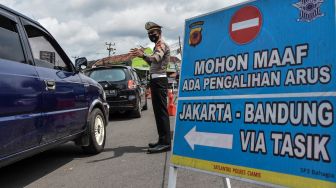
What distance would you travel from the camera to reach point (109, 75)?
37.9 feet

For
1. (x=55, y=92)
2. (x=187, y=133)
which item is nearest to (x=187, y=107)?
(x=187, y=133)

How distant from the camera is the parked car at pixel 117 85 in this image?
37.3 feet

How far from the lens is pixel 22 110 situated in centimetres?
393

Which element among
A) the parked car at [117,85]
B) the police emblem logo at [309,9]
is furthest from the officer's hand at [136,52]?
the parked car at [117,85]

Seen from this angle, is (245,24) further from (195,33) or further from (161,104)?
(161,104)

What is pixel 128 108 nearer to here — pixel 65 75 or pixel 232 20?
pixel 65 75

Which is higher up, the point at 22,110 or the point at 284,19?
the point at 284,19

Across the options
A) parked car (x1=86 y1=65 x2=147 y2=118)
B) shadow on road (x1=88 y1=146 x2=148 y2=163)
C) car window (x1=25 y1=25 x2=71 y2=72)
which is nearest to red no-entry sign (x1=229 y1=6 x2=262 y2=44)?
car window (x1=25 y1=25 x2=71 y2=72)

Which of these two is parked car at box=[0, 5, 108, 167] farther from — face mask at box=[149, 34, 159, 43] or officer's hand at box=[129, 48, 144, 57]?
face mask at box=[149, 34, 159, 43]

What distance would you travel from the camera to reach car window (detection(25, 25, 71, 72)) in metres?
4.64

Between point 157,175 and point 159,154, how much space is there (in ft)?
4.26

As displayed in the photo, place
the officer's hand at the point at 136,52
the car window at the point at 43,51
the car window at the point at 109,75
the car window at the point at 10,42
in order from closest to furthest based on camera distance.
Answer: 1. the car window at the point at 10,42
2. the car window at the point at 43,51
3. the officer's hand at the point at 136,52
4. the car window at the point at 109,75

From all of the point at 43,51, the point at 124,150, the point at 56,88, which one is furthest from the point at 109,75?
the point at 56,88

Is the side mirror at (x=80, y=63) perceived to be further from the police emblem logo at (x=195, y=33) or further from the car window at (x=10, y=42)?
the police emblem logo at (x=195, y=33)
